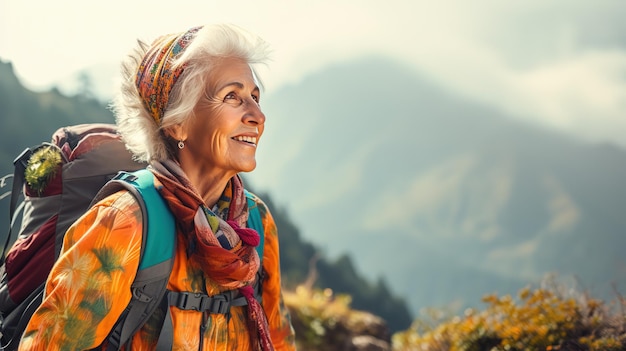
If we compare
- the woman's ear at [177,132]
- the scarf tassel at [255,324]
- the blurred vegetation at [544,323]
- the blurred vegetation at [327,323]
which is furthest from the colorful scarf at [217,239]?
the blurred vegetation at [327,323]

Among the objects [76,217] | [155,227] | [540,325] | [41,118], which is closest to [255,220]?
[155,227]

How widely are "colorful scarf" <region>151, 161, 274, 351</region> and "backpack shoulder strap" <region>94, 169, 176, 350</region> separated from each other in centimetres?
7

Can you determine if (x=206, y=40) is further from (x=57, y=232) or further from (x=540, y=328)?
(x=540, y=328)

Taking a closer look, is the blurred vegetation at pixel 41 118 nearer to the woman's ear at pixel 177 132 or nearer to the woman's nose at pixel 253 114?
the woman's ear at pixel 177 132

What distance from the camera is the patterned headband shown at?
2049mm

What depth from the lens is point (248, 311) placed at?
219cm

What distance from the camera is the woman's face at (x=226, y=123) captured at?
2.10m

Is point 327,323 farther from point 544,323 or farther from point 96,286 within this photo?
point 96,286

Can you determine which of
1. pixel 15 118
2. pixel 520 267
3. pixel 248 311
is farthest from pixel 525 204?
pixel 248 311

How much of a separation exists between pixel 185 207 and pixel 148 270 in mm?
227

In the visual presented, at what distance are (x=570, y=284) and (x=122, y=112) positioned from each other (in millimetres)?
3550

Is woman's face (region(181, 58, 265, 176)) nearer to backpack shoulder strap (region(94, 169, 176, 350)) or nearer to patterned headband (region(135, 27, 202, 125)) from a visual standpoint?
patterned headband (region(135, 27, 202, 125))

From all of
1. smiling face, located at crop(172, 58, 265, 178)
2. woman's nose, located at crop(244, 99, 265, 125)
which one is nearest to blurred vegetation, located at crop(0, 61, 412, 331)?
smiling face, located at crop(172, 58, 265, 178)

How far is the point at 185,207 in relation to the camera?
193cm
